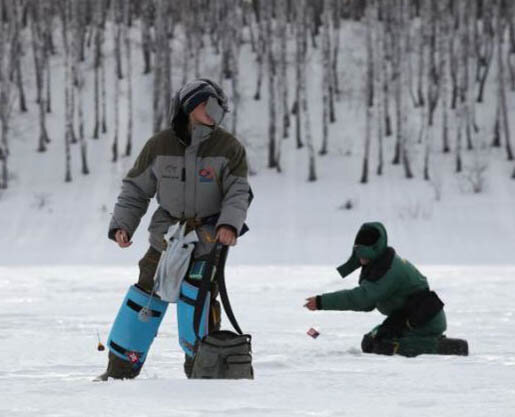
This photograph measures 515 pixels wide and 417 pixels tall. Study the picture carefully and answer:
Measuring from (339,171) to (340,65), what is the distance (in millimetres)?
9595

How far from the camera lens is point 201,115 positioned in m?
4.43

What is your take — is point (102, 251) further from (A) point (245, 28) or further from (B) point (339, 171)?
(A) point (245, 28)

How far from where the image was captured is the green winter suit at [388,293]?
5.62 metres

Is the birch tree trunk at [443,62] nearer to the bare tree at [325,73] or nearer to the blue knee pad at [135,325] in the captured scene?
the bare tree at [325,73]

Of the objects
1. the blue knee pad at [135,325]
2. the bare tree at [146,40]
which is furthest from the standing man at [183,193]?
the bare tree at [146,40]

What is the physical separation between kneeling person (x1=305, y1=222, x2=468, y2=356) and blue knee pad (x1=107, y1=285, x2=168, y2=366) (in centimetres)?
132

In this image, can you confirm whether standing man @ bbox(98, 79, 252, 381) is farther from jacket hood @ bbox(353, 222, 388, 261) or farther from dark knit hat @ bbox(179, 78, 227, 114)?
jacket hood @ bbox(353, 222, 388, 261)

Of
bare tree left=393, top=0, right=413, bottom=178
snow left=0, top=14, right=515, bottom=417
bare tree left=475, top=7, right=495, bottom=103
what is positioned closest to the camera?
snow left=0, top=14, right=515, bottom=417

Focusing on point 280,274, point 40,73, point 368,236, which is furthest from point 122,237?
point 40,73

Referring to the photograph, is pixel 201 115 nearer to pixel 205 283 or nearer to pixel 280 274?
pixel 205 283

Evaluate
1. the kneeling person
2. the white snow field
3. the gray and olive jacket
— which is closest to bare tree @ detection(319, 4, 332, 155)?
the white snow field

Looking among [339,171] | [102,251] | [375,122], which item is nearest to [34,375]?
[102,251]

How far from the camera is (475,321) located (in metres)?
7.86

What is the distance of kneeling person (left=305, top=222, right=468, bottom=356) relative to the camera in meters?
5.63
